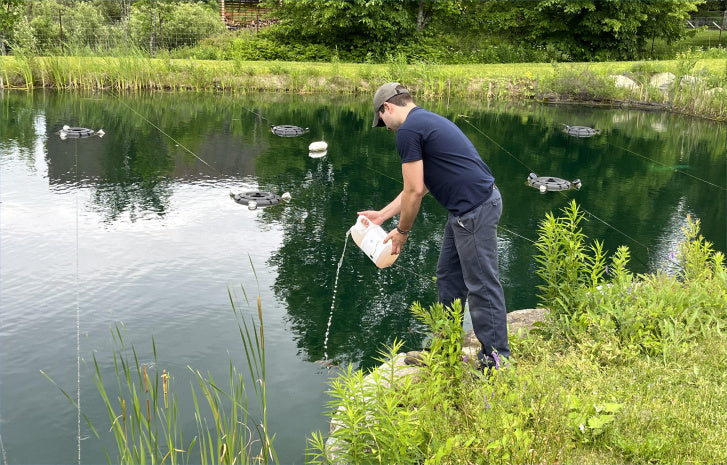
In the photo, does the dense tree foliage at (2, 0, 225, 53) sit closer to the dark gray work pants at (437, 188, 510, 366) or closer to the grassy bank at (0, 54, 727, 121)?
the grassy bank at (0, 54, 727, 121)

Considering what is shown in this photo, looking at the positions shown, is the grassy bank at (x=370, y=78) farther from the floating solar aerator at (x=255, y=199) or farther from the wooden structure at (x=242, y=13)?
Result: the wooden structure at (x=242, y=13)

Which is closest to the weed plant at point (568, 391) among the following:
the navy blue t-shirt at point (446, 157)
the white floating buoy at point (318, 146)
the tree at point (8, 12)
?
the navy blue t-shirt at point (446, 157)

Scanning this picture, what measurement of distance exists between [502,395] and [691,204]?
9017mm

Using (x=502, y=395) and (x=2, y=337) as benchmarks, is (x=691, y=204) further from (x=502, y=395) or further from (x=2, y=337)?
(x=2, y=337)

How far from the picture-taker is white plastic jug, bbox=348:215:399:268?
A: 5.23 meters

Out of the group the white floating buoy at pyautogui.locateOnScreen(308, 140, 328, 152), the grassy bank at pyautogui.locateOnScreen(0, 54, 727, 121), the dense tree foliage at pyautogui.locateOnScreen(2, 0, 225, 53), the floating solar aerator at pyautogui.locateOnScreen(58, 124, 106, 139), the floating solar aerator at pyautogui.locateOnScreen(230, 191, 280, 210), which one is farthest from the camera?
the dense tree foliage at pyautogui.locateOnScreen(2, 0, 225, 53)

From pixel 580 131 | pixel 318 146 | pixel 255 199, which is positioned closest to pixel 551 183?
pixel 318 146

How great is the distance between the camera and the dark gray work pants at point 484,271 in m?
4.38

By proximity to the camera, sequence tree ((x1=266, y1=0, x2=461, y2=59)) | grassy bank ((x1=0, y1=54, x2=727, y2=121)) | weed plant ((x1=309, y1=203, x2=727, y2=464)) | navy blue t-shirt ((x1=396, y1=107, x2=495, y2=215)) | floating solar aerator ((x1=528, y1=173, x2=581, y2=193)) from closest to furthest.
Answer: weed plant ((x1=309, y1=203, x2=727, y2=464))
navy blue t-shirt ((x1=396, y1=107, x2=495, y2=215))
floating solar aerator ((x1=528, y1=173, x2=581, y2=193))
grassy bank ((x1=0, y1=54, x2=727, y2=121))
tree ((x1=266, y1=0, x2=461, y2=59))

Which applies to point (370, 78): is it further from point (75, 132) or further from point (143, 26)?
point (143, 26)

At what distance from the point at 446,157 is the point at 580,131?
48.4 ft

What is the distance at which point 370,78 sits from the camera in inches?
974

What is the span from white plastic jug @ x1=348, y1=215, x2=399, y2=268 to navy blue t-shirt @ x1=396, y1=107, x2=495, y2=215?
896 millimetres

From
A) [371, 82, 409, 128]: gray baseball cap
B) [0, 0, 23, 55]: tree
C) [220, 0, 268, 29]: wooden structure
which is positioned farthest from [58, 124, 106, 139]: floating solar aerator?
[220, 0, 268, 29]: wooden structure
